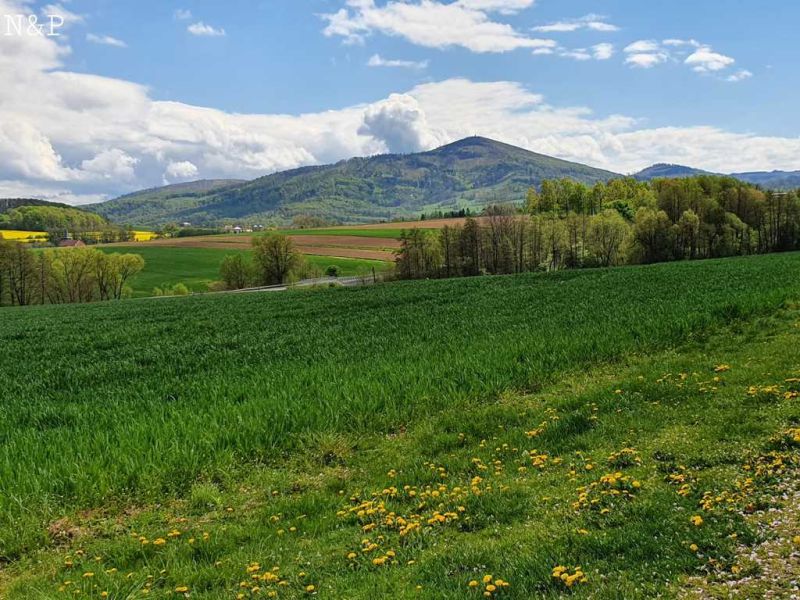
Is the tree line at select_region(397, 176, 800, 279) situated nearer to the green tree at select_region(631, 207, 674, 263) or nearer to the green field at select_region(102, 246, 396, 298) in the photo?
the green tree at select_region(631, 207, 674, 263)

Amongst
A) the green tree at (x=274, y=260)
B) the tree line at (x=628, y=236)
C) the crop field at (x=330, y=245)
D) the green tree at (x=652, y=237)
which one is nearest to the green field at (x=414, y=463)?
the green tree at (x=652, y=237)

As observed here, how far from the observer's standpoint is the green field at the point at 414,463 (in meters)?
5.49

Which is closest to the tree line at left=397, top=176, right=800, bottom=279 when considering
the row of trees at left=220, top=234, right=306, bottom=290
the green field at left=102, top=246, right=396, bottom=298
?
the green field at left=102, top=246, right=396, bottom=298

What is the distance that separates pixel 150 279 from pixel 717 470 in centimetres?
11670

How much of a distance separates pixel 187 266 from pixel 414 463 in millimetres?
121222

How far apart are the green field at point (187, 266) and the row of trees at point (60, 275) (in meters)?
5.44

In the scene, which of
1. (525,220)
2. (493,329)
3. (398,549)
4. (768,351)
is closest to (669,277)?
(493,329)

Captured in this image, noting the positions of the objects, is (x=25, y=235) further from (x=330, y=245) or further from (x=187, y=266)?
(x=330, y=245)

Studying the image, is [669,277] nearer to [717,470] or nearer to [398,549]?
[717,470]

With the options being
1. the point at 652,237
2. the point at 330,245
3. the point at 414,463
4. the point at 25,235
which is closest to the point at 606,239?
the point at 652,237

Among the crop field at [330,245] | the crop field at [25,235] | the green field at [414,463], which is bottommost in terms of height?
the green field at [414,463]

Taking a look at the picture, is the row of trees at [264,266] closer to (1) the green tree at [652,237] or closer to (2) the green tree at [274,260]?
(2) the green tree at [274,260]

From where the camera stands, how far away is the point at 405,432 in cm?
1050

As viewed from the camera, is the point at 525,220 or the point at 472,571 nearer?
the point at 472,571
